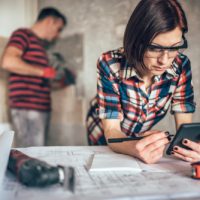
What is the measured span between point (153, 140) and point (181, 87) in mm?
415

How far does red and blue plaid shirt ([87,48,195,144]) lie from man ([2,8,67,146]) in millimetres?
893

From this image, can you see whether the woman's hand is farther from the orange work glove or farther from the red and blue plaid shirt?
the orange work glove

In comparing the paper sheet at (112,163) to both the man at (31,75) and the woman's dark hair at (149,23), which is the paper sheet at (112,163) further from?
the man at (31,75)

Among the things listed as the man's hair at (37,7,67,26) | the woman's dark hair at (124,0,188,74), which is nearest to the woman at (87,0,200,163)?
the woman's dark hair at (124,0,188,74)

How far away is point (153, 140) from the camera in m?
0.87

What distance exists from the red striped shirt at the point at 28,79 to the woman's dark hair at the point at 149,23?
40.4 inches

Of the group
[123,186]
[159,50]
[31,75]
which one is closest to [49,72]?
[31,75]

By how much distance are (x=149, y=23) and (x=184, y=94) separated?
362 millimetres

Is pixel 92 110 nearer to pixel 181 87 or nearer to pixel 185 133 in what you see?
pixel 181 87

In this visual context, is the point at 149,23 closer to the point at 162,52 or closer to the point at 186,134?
the point at 162,52

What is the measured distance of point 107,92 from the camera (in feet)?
3.73

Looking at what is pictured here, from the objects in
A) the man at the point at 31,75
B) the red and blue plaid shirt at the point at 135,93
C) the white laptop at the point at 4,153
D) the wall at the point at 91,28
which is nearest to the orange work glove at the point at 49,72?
the man at the point at 31,75

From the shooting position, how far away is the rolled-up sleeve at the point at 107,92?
1118 mm

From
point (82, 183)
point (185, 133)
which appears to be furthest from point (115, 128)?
point (82, 183)
